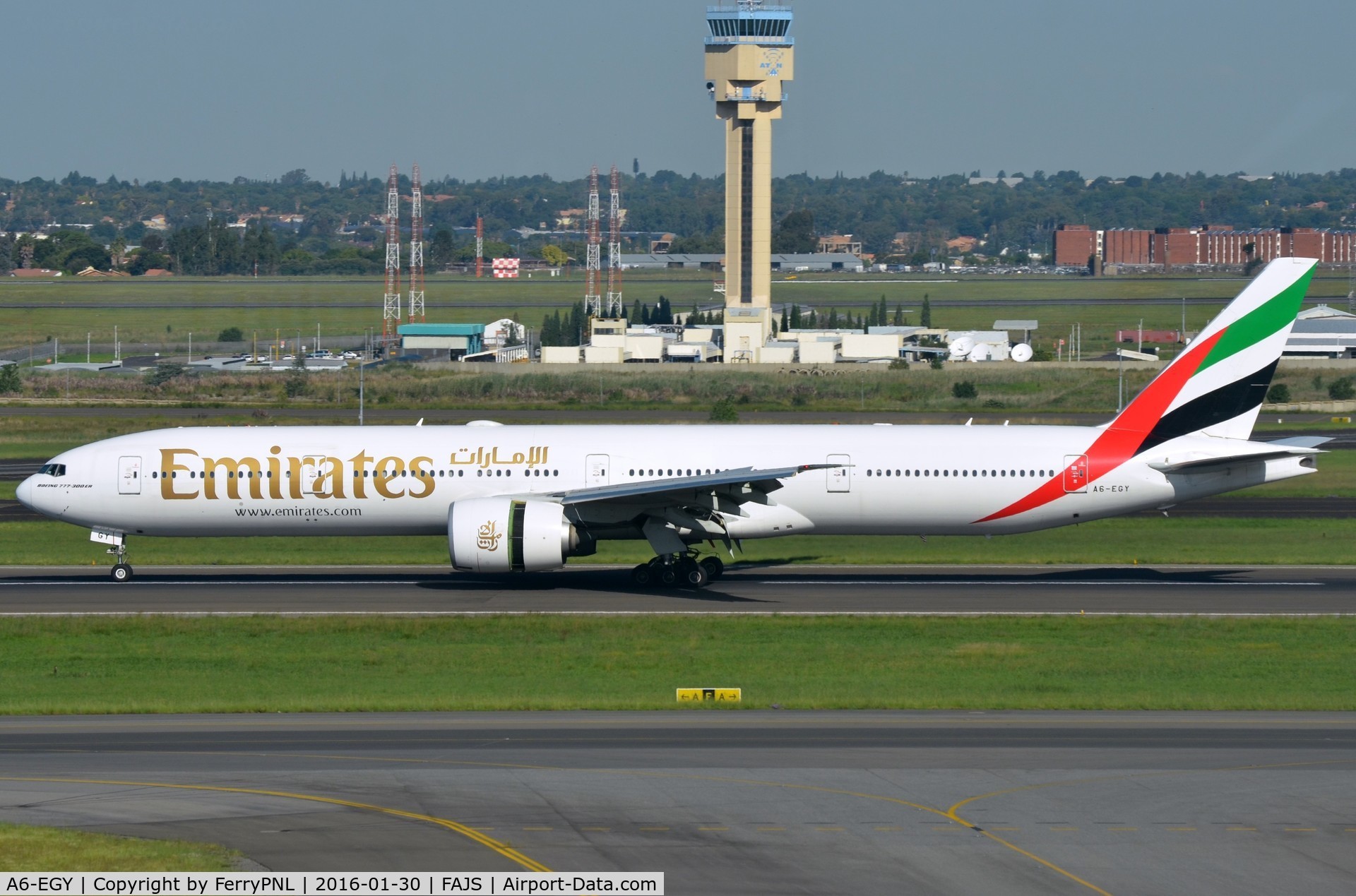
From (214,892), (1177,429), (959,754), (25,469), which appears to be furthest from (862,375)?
(214,892)

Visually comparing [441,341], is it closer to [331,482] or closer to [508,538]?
[331,482]

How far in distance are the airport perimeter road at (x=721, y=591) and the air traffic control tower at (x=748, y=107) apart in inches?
3601

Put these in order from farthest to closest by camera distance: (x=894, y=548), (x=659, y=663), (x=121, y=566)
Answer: (x=894, y=548), (x=121, y=566), (x=659, y=663)

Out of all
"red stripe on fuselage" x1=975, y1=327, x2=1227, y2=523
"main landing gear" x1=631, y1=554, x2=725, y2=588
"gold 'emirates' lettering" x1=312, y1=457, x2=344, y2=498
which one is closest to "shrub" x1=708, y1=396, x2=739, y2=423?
"main landing gear" x1=631, y1=554, x2=725, y2=588

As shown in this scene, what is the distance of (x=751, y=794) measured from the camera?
18.6 m

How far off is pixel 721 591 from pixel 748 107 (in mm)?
101649

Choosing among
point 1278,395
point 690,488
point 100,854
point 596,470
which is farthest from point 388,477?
point 1278,395

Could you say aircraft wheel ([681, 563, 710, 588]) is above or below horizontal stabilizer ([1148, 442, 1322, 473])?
below

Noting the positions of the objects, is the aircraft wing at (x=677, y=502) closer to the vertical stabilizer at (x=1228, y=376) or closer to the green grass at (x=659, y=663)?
the green grass at (x=659, y=663)

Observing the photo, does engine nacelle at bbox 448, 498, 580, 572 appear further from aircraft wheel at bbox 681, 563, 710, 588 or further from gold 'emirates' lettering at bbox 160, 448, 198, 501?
gold 'emirates' lettering at bbox 160, 448, 198, 501

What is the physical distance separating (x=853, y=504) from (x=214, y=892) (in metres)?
25.5

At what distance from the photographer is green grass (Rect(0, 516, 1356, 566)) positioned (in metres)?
42.7

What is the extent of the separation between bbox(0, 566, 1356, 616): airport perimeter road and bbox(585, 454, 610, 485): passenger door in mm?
2745

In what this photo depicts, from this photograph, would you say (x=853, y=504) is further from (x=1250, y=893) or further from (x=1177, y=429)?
(x=1250, y=893)
